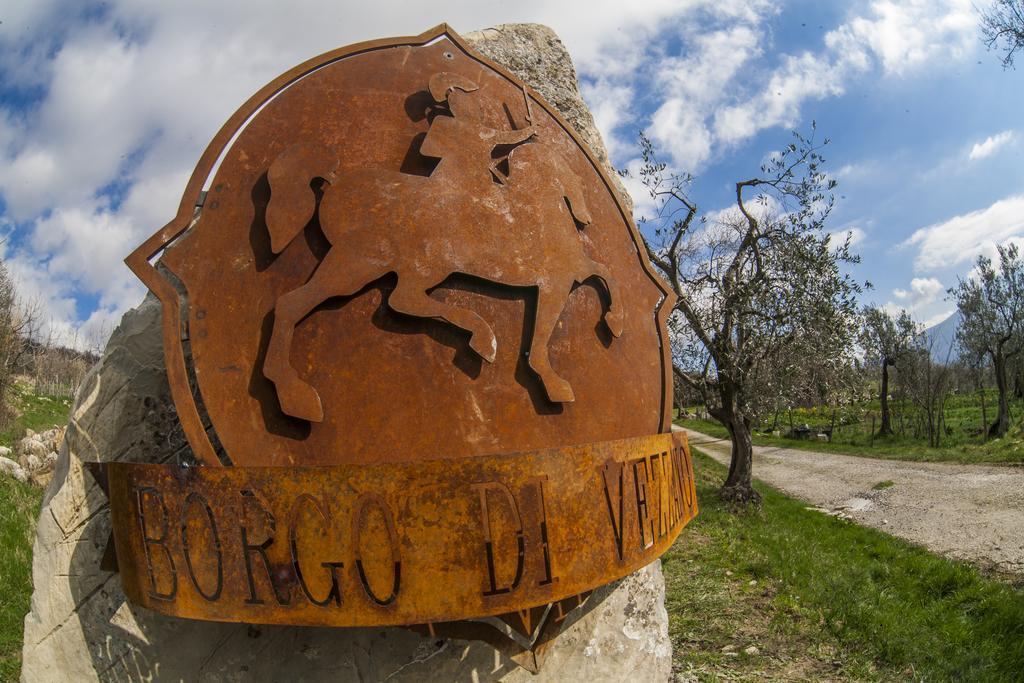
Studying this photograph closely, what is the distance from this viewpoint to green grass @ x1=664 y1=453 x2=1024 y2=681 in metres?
4.75

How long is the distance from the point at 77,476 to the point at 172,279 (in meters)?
0.82

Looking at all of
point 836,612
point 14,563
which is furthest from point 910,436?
point 14,563

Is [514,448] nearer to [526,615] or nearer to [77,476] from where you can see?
[526,615]

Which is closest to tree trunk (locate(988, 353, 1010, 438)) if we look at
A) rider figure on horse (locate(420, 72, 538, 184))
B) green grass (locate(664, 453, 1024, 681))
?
green grass (locate(664, 453, 1024, 681))

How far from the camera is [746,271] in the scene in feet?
41.8

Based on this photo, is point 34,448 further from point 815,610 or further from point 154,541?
point 815,610

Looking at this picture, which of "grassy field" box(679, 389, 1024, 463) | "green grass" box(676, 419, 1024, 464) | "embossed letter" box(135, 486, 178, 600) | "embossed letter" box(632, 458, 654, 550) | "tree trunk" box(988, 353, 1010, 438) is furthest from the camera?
"tree trunk" box(988, 353, 1010, 438)

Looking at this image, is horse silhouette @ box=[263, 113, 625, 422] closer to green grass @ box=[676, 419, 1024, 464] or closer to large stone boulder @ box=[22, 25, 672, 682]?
large stone boulder @ box=[22, 25, 672, 682]

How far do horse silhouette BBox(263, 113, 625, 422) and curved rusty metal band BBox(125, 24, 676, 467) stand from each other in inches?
10.0

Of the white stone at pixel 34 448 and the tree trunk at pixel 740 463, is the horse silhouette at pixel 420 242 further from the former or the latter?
the tree trunk at pixel 740 463

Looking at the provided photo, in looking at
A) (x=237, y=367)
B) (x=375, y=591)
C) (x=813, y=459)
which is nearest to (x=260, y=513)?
(x=375, y=591)

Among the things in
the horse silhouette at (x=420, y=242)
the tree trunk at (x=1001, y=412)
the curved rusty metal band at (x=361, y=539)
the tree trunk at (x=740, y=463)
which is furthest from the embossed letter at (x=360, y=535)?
the tree trunk at (x=1001, y=412)

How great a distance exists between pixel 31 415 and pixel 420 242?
59.1ft

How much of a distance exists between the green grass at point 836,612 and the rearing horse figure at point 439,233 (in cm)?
354
